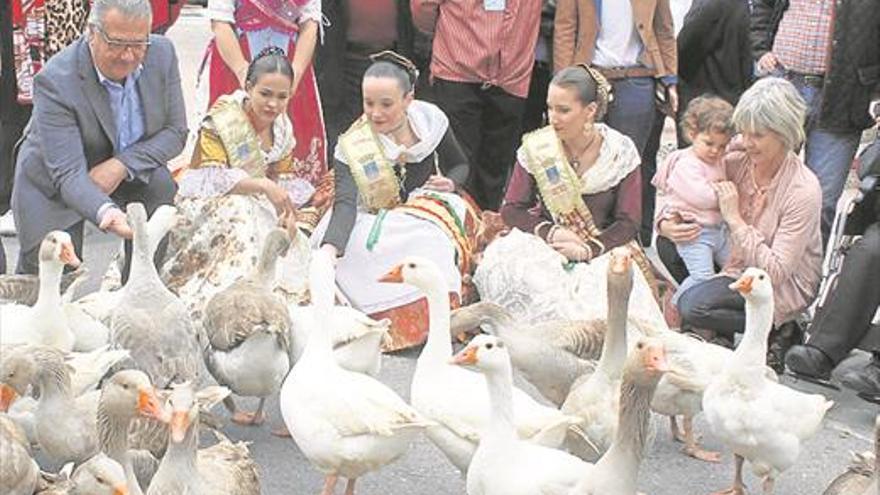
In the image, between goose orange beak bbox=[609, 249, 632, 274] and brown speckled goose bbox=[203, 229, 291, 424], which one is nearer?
goose orange beak bbox=[609, 249, 632, 274]

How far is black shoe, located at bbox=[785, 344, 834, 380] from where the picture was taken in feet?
20.0

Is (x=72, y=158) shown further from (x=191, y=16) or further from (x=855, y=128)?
(x=191, y=16)

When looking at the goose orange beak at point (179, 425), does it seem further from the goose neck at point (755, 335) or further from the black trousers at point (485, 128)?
the black trousers at point (485, 128)

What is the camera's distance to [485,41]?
23.9 ft

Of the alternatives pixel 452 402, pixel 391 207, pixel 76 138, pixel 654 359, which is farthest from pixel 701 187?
pixel 76 138

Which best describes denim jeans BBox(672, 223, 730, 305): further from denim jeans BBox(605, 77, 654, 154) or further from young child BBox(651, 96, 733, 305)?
denim jeans BBox(605, 77, 654, 154)

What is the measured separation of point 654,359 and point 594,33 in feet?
10.9

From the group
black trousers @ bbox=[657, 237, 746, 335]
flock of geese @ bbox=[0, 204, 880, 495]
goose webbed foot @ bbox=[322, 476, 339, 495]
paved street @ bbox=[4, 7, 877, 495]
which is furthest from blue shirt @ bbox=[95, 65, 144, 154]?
black trousers @ bbox=[657, 237, 746, 335]

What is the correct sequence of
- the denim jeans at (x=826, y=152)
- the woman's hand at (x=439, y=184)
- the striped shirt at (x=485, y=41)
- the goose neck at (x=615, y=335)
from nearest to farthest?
1. the goose neck at (x=615, y=335)
2. the woman's hand at (x=439, y=184)
3. the denim jeans at (x=826, y=152)
4. the striped shirt at (x=485, y=41)

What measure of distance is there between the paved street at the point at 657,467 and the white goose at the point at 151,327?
428 mm

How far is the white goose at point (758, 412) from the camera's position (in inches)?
195

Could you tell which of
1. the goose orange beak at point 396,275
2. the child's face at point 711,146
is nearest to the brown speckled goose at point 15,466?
the goose orange beak at point 396,275

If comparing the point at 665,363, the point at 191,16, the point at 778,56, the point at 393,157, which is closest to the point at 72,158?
the point at 393,157

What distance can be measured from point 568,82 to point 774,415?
73.3 inches
